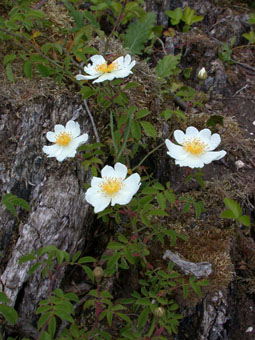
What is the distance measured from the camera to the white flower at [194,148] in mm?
1817

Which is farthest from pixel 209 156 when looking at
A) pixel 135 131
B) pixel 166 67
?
pixel 166 67

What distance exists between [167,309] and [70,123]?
1114mm

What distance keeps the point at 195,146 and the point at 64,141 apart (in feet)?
2.23

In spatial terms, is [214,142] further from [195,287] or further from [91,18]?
[91,18]

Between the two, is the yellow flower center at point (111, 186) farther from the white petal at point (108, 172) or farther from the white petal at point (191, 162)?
the white petal at point (191, 162)

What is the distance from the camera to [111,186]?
173cm

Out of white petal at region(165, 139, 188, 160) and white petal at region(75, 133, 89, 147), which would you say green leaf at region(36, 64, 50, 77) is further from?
white petal at region(165, 139, 188, 160)

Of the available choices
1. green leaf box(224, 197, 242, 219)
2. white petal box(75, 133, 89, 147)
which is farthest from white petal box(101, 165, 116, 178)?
green leaf box(224, 197, 242, 219)

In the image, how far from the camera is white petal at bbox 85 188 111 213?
1.70 meters

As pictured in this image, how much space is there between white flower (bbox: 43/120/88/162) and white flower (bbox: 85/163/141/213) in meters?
0.22

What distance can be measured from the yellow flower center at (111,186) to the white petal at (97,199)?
28 mm

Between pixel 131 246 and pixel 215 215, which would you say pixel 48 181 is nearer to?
pixel 131 246

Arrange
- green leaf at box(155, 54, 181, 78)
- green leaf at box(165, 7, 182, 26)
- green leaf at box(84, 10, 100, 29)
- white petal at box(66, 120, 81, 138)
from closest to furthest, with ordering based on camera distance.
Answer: white petal at box(66, 120, 81, 138), green leaf at box(84, 10, 100, 29), green leaf at box(155, 54, 181, 78), green leaf at box(165, 7, 182, 26)

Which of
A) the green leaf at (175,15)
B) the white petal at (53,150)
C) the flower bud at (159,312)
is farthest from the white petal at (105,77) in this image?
the green leaf at (175,15)
